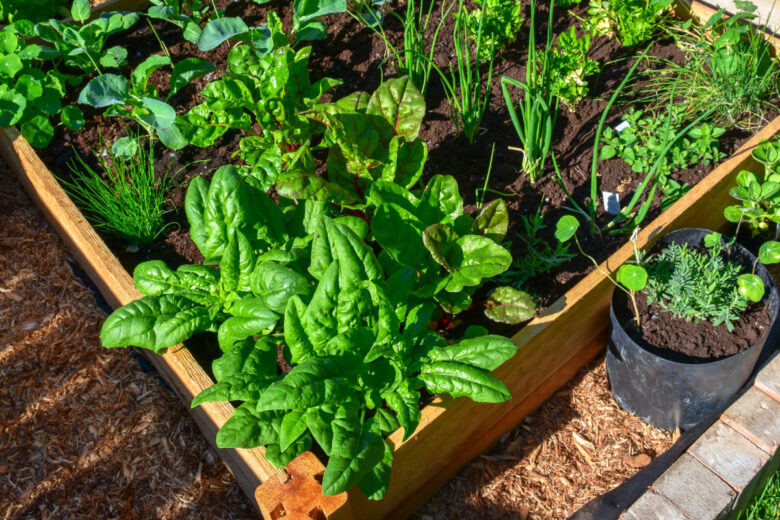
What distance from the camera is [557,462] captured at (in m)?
2.40

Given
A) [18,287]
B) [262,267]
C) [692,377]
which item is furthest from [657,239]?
[18,287]

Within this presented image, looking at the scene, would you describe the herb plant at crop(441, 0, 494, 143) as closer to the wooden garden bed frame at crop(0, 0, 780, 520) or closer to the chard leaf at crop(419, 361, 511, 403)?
the wooden garden bed frame at crop(0, 0, 780, 520)

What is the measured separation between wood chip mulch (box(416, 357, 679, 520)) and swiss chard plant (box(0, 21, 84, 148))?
2020 millimetres

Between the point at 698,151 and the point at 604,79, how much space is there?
0.50 m

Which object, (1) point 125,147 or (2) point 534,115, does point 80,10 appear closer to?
(1) point 125,147

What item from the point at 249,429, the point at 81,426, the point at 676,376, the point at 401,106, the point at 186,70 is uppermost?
the point at 401,106

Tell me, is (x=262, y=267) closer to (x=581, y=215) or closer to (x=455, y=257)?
(x=455, y=257)

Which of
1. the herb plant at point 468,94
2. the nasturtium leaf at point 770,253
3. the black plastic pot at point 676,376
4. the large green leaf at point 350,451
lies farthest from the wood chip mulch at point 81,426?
the nasturtium leaf at point 770,253

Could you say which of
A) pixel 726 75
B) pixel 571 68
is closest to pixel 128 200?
pixel 571 68

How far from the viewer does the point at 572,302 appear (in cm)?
218

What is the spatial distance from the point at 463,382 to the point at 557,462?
784 mm

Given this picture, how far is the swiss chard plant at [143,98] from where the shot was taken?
255cm

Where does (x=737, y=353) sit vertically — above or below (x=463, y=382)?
below

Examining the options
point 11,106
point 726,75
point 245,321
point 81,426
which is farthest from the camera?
point 11,106
